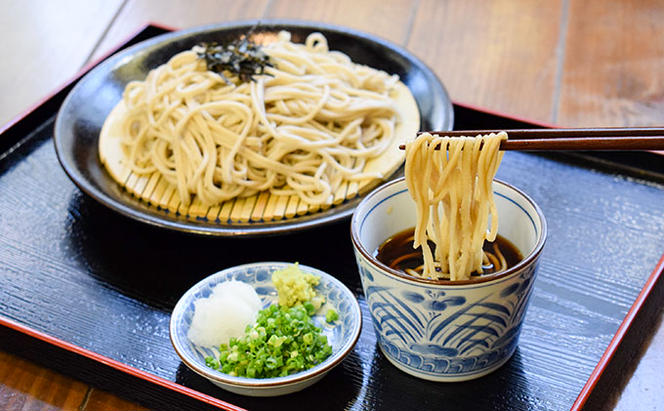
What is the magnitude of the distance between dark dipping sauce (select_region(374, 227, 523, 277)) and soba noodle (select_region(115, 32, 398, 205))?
32 centimetres

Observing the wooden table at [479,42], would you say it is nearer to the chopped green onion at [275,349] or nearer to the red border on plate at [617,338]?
the red border on plate at [617,338]

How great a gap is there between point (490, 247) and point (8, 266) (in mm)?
965

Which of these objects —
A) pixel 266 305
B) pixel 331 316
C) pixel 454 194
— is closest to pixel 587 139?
pixel 454 194

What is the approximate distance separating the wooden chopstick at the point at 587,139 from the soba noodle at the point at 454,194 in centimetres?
4

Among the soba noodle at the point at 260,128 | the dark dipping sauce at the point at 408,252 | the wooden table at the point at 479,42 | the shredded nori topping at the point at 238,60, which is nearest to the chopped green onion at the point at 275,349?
the dark dipping sauce at the point at 408,252

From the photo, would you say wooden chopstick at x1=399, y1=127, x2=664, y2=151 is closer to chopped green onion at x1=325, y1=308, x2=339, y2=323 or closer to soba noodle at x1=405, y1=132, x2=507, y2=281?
soba noodle at x1=405, y1=132, x2=507, y2=281

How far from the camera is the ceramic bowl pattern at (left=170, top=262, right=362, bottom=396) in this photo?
1183 millimetres

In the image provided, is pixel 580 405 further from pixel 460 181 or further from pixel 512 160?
pixel 512 160

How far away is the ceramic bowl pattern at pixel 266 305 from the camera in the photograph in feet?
3.88

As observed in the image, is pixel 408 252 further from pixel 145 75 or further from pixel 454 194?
pixel 145 75

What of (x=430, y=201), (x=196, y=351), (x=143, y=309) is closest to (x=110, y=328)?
(x=143, y=309)

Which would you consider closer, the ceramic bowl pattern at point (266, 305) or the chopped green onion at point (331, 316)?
the ceramic bowl pattern at point (266, 305)

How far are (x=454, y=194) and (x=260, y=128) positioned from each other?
0.68 metres

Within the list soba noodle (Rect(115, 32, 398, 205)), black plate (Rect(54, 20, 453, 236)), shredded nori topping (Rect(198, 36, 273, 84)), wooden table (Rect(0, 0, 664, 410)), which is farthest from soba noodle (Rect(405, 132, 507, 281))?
wooden table (Rect(0, 0, 664, 410))
